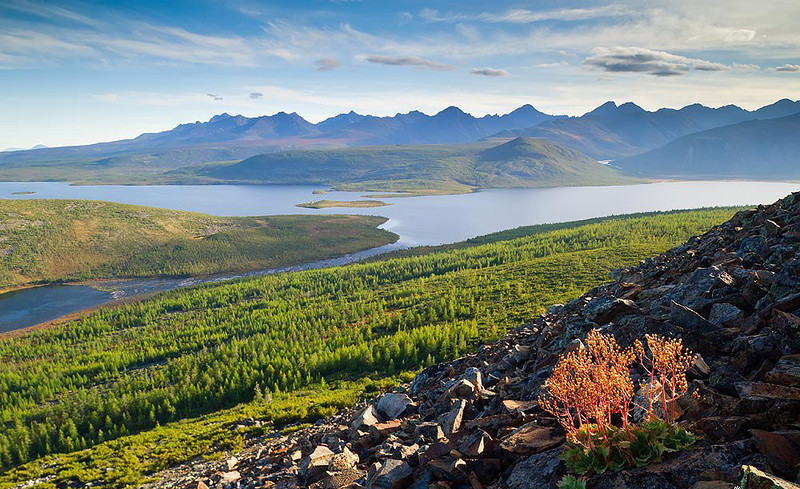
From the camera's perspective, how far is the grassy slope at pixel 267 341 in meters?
40.5

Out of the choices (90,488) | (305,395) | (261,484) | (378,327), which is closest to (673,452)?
(261,484)

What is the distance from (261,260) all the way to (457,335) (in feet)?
Answer: 481

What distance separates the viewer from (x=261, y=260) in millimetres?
186750

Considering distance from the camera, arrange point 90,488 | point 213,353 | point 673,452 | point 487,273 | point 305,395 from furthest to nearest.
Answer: point 487,273 → point 213,353 → point 305,395 → point 90,488 → point 673,452

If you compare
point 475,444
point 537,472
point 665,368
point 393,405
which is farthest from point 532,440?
point 393,405

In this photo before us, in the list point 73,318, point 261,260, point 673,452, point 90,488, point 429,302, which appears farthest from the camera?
point 261,260

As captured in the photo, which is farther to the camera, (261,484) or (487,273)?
(487,273)

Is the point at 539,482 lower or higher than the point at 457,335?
higher

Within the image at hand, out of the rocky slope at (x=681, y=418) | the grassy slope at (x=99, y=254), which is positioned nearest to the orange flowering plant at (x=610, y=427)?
the rocky slope at (x=681, y=418)

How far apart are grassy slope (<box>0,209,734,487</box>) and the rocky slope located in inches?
751

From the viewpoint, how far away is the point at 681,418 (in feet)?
33.2

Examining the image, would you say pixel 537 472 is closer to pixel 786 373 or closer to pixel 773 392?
pixel 773 392

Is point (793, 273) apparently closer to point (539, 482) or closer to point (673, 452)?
point (673, 452)

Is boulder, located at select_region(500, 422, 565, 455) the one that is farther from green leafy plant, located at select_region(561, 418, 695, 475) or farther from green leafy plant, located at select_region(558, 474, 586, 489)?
green leafy plant, located at select_region(558, 474, 586, 489)
